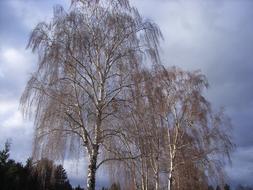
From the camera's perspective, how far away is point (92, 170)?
14.5 m

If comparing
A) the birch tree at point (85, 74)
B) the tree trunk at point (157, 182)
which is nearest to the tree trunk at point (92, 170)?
the birch tree at point (85, 74)

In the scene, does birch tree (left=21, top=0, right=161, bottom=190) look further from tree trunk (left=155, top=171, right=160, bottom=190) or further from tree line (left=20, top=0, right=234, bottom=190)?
tree trunk (left=155, top=171, right=160, bottom=190)

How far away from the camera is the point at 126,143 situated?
1449cm

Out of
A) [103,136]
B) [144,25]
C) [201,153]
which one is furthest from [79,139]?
[201,153]

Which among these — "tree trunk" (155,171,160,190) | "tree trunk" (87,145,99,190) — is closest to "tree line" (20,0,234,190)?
"tree trunk" (87,145,99,190)

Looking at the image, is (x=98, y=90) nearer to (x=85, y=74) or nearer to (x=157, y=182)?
(x=85, y=74)

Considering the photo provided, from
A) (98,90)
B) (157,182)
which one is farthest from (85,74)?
(157,182)

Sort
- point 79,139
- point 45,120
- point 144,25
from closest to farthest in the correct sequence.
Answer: point 45,120 → point 79,139 → point 144,25

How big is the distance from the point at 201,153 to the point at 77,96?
13190mm

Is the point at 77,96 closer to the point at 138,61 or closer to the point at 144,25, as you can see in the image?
the point at 138,61

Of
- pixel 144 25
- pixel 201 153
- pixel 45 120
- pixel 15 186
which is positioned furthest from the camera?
pixel 15 186

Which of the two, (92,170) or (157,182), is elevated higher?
(157,182)

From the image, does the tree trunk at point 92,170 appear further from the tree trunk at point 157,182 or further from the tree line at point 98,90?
the tree trunk at point 157,182

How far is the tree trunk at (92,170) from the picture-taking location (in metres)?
14.4
